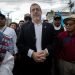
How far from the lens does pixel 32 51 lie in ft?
18.4

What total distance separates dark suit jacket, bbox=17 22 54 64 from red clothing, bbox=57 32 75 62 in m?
0.23

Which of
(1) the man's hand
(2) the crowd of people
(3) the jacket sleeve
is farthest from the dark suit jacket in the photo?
(3) the jacket sleeve

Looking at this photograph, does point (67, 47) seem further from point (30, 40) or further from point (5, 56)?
point (5, 56)

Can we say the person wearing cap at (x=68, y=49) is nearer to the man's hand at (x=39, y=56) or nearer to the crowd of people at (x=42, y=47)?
the crowd of people at (x=42, y=47)

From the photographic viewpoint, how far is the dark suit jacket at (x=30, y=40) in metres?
5.69

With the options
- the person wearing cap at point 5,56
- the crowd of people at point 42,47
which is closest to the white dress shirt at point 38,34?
the crowd of people at point 42,47

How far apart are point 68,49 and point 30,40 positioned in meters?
0.73

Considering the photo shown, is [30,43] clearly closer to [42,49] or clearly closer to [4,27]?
[42,49]

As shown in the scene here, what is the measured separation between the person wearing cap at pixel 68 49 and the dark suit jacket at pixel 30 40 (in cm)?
23

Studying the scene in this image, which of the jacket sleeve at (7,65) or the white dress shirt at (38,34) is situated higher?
the white dress shirt at (38,34)

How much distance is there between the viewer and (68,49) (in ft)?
18.6

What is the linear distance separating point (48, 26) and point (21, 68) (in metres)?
0.99

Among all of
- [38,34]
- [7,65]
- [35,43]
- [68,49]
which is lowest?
[7,65]

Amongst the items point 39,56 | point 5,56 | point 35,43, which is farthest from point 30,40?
point 5,56
